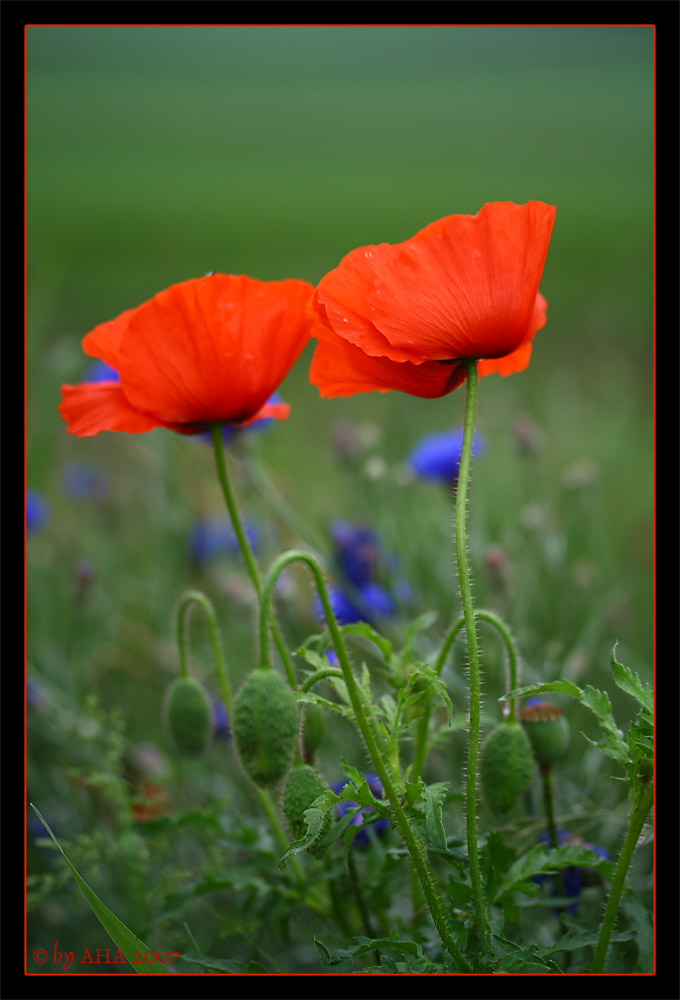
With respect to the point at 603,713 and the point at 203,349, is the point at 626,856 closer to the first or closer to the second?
the point at 603,713

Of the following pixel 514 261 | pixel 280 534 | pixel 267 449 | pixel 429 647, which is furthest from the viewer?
pixel 267 449

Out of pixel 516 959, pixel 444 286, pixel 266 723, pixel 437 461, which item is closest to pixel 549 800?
pixel 516 959

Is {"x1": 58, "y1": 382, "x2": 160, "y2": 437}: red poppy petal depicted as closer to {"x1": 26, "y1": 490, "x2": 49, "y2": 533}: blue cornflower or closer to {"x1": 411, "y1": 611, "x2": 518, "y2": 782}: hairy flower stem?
{"x1": 411, "y1": 611, "x2": 518, "y2": 782}: hairy flower stem

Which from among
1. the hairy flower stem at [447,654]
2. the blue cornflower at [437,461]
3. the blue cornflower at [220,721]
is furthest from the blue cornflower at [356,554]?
the hairy flower stem at [447,654]

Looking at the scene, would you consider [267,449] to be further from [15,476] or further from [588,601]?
[15,476]

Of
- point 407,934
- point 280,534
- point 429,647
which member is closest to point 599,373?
point 280,534

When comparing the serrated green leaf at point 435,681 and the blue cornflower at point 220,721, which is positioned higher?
the serrated green leaf at point 435,681

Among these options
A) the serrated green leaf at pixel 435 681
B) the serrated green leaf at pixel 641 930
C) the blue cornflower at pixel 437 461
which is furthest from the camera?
the blue cornflower at pixel 437 461

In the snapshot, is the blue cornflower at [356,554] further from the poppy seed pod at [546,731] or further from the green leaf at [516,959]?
the green leaf at [516,959]

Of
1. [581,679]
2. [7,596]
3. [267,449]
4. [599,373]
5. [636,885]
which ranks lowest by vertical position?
[636,885]
